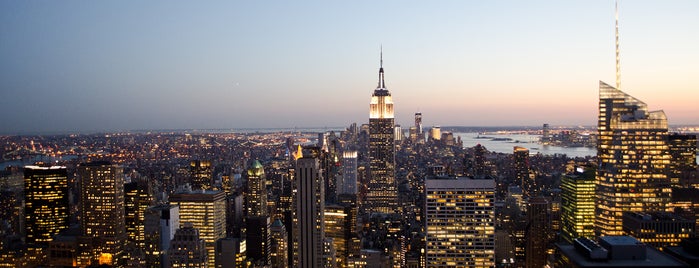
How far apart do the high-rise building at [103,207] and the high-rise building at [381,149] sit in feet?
103

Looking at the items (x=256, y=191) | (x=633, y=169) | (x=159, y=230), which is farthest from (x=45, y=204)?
(x=633, y=169)

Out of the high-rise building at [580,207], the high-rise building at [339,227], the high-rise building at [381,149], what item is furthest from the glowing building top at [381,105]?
the high-rise building at [580,207]

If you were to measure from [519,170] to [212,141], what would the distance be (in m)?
35.1

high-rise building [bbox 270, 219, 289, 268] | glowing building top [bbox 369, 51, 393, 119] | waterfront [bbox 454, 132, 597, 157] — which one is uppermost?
glowing building top [bbox 369, 51, 393, 119]

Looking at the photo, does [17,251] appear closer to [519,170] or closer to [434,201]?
[434,201]

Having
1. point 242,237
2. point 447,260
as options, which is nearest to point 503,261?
point 447,260

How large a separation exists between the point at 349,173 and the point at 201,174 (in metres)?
20.7

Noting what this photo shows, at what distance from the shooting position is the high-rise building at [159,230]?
4003 cm

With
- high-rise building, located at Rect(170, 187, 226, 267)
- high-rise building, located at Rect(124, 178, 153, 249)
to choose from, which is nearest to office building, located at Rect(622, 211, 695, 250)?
high-rise building, located at Rect(170, 187, 226, 267)

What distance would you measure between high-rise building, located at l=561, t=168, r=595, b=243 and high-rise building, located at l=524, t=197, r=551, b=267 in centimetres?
216

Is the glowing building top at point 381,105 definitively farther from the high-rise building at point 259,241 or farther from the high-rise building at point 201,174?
the high-rise building at point 259,241

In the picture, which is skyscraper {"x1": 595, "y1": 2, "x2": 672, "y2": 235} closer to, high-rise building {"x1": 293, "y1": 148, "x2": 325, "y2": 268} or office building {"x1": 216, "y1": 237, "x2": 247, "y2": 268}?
high-rise building {"x1": 293, "y1": 148, "x2": 325, "y2": 268}

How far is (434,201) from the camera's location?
116ft

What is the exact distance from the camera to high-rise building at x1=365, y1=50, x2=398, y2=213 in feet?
247
